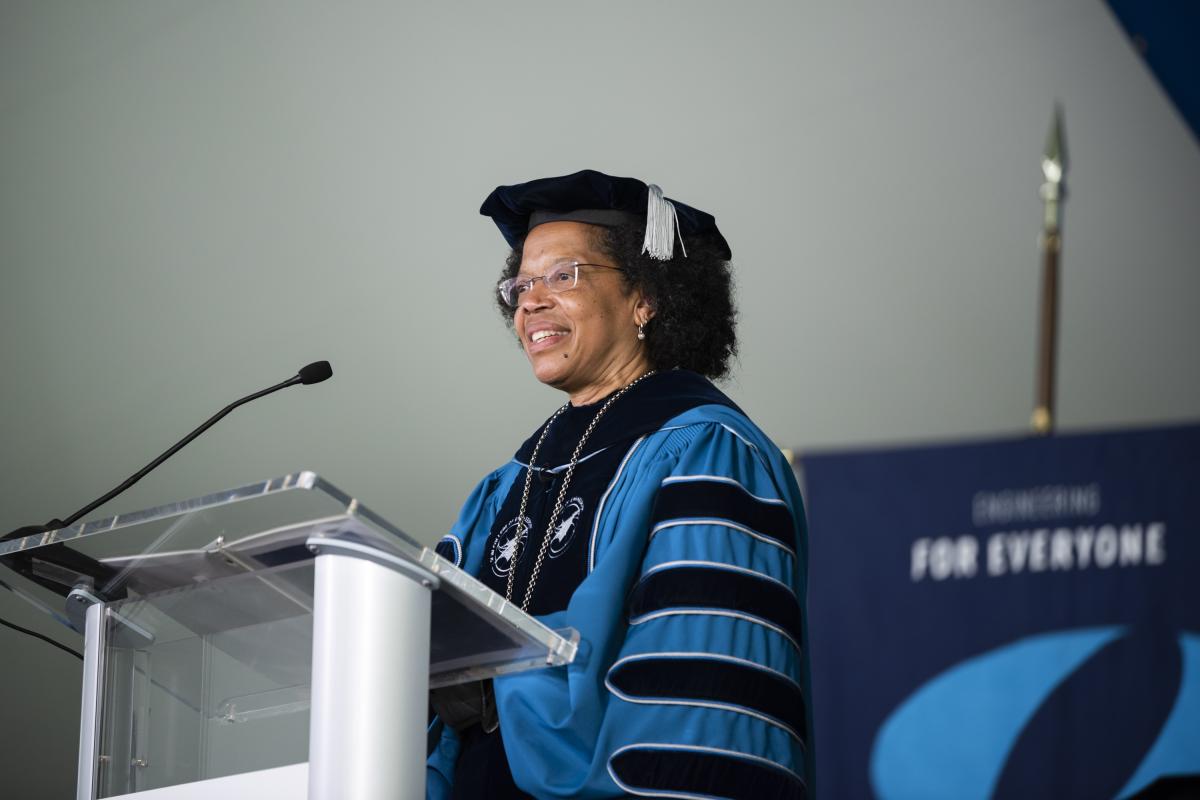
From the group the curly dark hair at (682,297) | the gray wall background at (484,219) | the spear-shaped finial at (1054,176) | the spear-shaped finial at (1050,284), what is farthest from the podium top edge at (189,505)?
the spear-shaped finial at (1054,176)

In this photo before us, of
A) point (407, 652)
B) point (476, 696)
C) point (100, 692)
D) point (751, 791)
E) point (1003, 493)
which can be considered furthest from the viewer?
point (1003, 493)

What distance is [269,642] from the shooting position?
1.63m

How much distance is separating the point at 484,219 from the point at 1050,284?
185 centimetres

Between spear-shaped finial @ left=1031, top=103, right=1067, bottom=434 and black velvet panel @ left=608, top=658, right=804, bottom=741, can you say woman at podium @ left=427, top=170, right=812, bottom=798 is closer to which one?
black velvet panel @ left=608, top=658, right=804, bottom=741

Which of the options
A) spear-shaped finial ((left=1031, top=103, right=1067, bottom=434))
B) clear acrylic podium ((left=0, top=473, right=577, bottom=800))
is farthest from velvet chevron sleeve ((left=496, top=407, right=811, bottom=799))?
spear-shaped finial ((left=1031, top=103, right=1067, bottom=434))

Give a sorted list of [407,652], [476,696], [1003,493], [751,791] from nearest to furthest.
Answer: [407,652] → [751,791] → [476,696] → [1003,493]

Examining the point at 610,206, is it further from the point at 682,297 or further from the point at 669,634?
the point at 669,634

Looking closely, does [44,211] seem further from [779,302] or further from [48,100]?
[779,302]

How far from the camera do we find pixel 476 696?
206cm

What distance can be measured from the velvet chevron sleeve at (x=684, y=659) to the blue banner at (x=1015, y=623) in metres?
1.17

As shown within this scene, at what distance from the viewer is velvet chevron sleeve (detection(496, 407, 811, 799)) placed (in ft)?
6.03

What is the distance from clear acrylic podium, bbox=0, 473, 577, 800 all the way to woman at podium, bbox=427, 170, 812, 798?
0.85 ft

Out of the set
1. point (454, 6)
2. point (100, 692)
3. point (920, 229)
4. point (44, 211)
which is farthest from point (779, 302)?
point (100, 692)

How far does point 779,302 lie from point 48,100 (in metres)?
2.46
